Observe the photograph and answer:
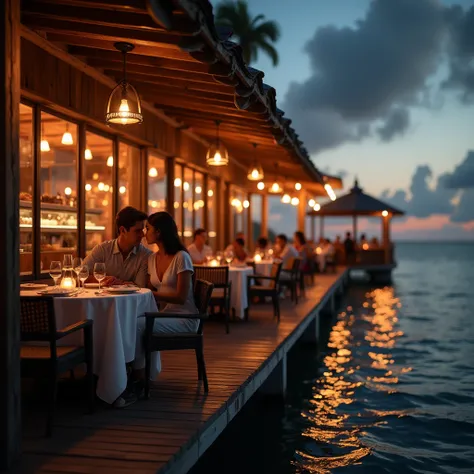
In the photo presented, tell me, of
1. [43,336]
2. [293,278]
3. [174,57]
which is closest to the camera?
[43,336]

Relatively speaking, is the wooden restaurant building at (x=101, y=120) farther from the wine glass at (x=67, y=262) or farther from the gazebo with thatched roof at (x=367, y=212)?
the gazebo with thatched roof at (x=367, y=212)

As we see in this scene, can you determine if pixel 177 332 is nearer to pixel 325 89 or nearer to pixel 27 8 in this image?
pixel 27 8

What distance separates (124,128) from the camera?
29.8ft

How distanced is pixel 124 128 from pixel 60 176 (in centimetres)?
124

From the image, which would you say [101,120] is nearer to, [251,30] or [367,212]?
[367,212]

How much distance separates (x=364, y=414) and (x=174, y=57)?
14.3ft

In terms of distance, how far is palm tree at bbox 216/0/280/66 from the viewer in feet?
99.6

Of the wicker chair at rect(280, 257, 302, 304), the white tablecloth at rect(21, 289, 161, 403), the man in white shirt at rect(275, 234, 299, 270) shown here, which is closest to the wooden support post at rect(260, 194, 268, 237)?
the man in white shirt at rect(275, 234, 299, 270)

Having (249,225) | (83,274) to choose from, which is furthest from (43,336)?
(249,225)

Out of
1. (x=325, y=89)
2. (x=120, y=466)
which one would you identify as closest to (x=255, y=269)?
(x=120, y=466)

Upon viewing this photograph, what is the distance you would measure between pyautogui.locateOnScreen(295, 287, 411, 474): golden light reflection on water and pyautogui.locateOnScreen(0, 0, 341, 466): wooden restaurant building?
10.5 ft

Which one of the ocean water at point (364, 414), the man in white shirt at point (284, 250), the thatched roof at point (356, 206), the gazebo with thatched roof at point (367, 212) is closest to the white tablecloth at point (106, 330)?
the ocean water at point (364, 414)

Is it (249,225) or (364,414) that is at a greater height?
(249,225)

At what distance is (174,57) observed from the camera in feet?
19.2
